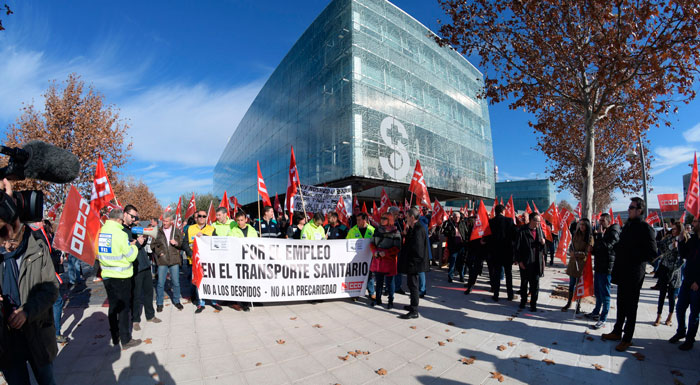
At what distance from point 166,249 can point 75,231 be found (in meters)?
1.67

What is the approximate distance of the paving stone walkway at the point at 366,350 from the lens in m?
3.76

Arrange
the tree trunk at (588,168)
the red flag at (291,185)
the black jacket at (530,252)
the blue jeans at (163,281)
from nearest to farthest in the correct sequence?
the blue jeans at (163,281) < the black jacket at (530,252) < the tree trunk at (588,168) < the red flag at (291,185)

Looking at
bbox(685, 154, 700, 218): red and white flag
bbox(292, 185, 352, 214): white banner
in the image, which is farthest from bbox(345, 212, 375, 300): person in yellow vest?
bbox(685, 154, 700, 218): red and white flag

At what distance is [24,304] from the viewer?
2184 millimetres

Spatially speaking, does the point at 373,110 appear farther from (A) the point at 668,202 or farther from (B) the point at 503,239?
(B) the point at 503,239

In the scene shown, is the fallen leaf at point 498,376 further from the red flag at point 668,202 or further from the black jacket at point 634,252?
the red flag at point 668,202

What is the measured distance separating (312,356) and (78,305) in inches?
246

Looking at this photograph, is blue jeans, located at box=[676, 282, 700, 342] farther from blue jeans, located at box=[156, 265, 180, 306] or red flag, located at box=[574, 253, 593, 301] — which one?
blue jeans, located at box=[156, 265, 180, 306]

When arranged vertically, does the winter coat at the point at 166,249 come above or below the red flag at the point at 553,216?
below

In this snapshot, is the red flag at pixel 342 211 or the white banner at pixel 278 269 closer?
the white banner at pixel 278 269

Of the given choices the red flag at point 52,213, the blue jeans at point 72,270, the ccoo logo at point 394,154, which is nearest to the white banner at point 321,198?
the blue jeans at point 72,270

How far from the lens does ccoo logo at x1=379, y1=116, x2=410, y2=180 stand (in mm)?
26291

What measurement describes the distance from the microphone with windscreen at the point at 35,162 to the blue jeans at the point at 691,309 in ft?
23.5

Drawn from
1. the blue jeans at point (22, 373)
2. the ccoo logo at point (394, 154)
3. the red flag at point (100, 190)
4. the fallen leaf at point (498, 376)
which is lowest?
the fallen leaf at point (498, 376)
